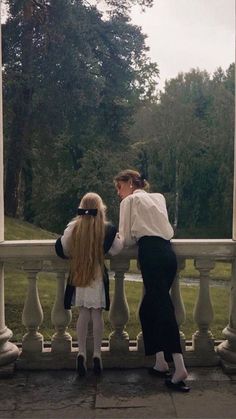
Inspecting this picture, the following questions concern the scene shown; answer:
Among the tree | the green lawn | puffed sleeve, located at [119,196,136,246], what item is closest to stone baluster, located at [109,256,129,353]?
puffed sleeve, located at [119,196,136,246]

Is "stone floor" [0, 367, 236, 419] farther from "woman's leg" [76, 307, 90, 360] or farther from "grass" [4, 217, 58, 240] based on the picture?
"grass" [4, 217, 58, 240]

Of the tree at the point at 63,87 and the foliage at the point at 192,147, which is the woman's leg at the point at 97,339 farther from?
the foliage at the point at 192,147

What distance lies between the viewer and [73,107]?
1220 cm

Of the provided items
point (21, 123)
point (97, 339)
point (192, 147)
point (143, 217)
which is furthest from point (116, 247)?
point (192, 147)

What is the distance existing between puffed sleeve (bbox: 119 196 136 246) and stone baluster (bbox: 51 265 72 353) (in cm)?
58

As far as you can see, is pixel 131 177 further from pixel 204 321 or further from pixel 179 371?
pixel 179 371

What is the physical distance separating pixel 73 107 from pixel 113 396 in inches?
378

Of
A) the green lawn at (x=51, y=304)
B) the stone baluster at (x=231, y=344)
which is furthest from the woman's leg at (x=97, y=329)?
the green lawn at (x=51, y=304)

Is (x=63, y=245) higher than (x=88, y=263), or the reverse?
(x=63, y=245)

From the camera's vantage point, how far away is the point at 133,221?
380 cm

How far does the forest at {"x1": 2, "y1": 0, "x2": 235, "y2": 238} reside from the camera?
37.6ft

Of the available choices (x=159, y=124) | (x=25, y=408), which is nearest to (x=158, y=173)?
(x=159, y=124)

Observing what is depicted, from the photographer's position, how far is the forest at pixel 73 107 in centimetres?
1147

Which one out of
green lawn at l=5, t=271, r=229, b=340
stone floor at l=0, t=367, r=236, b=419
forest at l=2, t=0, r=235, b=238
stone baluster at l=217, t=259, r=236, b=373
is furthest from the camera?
forest at l=2, t=0, r=235, b=238
